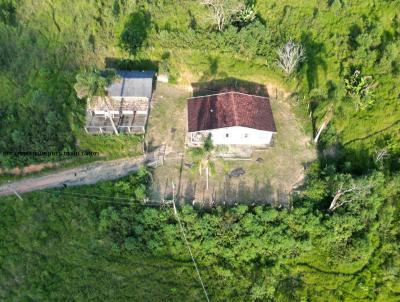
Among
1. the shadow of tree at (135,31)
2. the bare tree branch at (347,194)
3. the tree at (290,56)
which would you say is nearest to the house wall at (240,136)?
the tree at (290,56)

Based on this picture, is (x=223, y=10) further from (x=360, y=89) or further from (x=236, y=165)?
(x=236, y=165)

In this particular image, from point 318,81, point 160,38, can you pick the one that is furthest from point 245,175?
point 160,38

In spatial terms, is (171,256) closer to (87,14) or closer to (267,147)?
(267,147)

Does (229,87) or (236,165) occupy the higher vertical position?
(229,87)

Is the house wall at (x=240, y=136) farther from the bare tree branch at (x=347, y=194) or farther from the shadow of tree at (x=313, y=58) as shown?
the bare tree branch at (x=347, y=194)

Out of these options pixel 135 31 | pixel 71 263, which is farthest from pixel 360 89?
pixel 71 263

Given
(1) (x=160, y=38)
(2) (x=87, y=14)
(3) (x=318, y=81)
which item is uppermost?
(2) (x=87, y=14)
